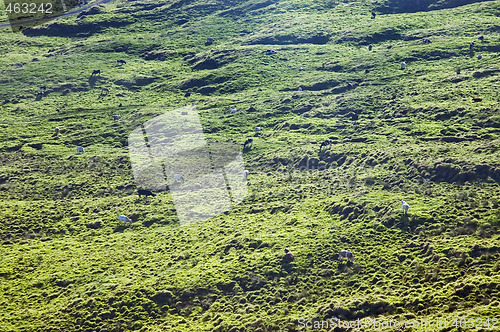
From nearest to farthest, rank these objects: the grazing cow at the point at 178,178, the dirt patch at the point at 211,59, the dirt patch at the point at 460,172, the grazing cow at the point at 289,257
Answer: the grazing cow at the point at 289,257
the dirt patch at the point at 460,172
the grazing cow at the point at 178,178
the dirt patch at the point at 211,59

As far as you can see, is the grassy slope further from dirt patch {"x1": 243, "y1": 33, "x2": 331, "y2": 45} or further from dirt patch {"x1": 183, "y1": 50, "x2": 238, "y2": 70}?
dirt patch {"x1": 183, "y1": 50, "x2": 238, "y2": 70}

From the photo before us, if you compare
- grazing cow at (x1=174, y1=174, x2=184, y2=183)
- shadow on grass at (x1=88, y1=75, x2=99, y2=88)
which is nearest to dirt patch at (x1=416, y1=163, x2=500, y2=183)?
grazing cow at (x1=174, y1=174, x2=184, y2=183)

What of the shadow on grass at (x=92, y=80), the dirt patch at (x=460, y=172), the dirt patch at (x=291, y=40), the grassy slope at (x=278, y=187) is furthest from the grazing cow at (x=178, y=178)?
the dirt patch at (x=291, y=40)

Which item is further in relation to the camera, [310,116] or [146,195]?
[310,116]

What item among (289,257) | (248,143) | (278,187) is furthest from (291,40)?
(289,257)

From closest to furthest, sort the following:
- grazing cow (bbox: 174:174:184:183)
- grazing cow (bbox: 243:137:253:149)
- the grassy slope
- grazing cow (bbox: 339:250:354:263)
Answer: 1. the grassy slope
2. grazing cow (bbox: 339:250:354:263)
3. grazing cow (bbox: 174:174:184:183)
4. grazing cow (bbox: 243:137:253:149)

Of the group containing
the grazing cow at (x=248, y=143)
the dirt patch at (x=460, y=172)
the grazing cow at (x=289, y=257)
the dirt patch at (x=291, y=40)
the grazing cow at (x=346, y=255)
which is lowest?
the grazing cow at (x=248, y=143)

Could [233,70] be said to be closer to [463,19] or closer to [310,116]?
[310,116]

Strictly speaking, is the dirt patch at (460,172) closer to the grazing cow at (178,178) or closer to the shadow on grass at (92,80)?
the grazing cow at (178,178)

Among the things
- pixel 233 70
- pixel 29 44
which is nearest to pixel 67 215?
pixel 233 70
